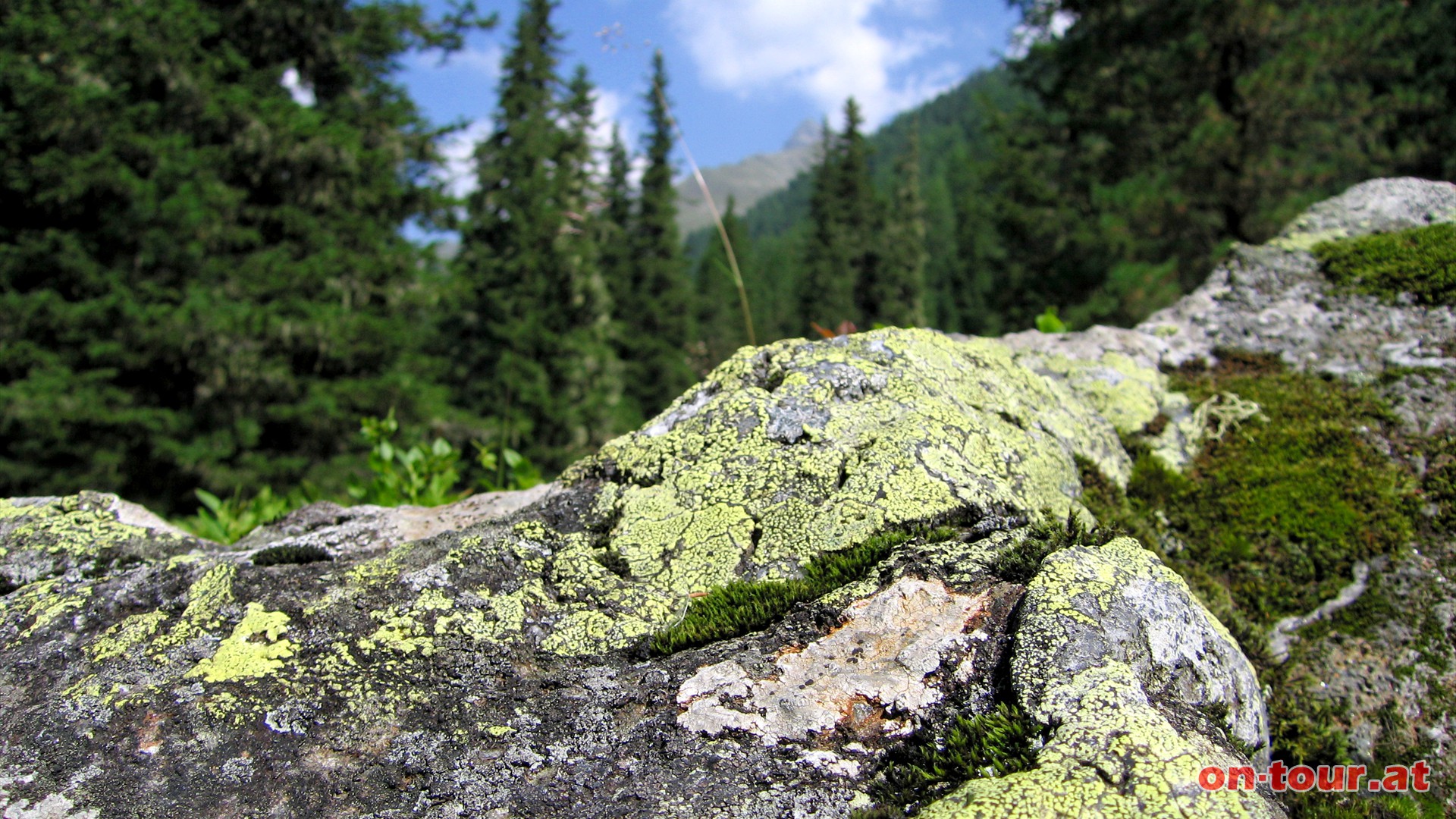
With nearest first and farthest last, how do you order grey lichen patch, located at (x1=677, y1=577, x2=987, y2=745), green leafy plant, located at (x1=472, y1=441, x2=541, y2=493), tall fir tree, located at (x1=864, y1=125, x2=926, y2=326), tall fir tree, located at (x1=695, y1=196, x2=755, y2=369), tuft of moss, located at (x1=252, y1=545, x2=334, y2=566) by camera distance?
grey lichen patch, located at (x1=677, y1=577, x2=987, y2=745) < tuft of moss, located at (x1=252, y1=545, x2=334, y2=566) < green leafy plant, located at (x1=472, y1=441, x2=541, y2=493) < tall fir tree, located at (x1=695, y1=196, x2=755, y2=369) < tall fir tree, located at (x1=864, y1=125, x2=926, y2=326)

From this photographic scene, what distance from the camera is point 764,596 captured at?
220cm

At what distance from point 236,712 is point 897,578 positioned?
1.66 meters

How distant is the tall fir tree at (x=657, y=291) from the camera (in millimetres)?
36844

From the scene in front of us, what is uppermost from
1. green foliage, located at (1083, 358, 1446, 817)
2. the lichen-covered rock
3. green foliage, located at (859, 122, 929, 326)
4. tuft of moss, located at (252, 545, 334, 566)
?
green foliage, located at (859, 122, 929, 326)

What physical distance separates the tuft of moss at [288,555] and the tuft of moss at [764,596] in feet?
3.98

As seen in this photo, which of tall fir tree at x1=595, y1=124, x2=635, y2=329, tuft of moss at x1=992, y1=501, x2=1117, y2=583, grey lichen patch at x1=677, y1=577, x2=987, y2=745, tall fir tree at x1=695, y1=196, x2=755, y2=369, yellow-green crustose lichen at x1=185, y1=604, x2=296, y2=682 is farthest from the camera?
tall fir tree at x1=695, y1=196, x2=755, y2=369

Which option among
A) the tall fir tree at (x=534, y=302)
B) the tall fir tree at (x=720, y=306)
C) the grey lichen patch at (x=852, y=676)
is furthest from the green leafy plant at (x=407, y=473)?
the tall fir tree at (x=720, y=306)

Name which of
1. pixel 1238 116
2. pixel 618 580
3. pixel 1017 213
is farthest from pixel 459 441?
pixel 1238 116

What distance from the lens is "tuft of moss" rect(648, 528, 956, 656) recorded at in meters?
2.11

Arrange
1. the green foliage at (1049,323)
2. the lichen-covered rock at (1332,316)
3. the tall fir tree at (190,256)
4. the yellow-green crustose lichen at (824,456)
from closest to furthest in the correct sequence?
1. the yellow-green crustose lichen at (824,456)
2. the lichen-covered rock at (1332,316)
3. the green foliage at (1049,323)
4. the tall fir tree at (190,256)

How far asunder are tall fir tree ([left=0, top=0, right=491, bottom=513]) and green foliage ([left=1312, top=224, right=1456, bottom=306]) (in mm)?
12281

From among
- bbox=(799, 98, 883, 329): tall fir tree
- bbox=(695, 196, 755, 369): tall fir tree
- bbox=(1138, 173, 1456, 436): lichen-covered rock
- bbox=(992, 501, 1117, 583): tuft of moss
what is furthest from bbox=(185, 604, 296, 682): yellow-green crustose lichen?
bbox=(799, 98, 883, 329): tall fir tree

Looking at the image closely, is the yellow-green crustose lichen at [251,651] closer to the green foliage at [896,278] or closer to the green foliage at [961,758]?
the green foliage at [961,758]

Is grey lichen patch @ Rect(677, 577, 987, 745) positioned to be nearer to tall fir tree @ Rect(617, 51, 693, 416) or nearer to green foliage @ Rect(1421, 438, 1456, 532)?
green foliage @ Rect(1421, 438, 1456, 532)
